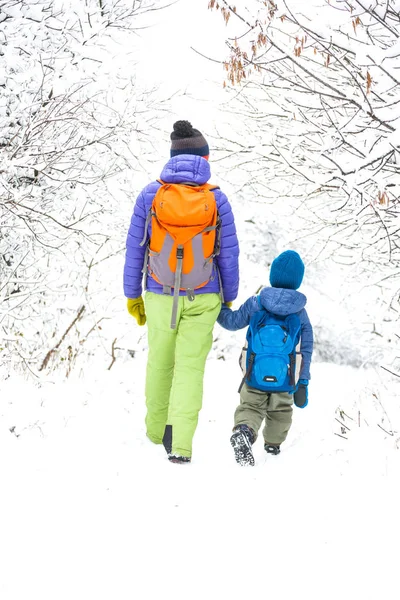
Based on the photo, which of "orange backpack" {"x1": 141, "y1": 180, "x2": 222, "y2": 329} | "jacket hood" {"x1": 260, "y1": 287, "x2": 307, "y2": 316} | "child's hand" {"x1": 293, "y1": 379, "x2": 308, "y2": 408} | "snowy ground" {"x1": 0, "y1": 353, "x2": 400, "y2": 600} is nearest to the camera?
"snowy ground" {"x1": 0, "y1": 353, "x2": 400, "y2": 600}

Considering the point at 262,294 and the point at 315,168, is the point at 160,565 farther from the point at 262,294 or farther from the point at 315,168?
the point at 315,168

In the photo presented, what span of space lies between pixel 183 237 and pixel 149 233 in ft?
1.02

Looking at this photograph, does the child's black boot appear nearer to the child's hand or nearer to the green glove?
the child's hand

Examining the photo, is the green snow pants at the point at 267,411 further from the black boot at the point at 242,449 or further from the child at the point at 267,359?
the black boot at the point at 242,449

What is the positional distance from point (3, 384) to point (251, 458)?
2480 millimetres

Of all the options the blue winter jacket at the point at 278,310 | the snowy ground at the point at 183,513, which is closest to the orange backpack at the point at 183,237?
the blue winter jacket at the point at 278,310

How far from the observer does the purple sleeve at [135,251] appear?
370 centimetres

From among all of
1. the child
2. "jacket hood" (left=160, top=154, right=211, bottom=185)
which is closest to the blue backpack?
the child

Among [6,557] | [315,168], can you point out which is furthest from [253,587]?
[315,168]

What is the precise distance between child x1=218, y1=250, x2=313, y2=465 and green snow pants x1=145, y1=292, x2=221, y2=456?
0.88ft

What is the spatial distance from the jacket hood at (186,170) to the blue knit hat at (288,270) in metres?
0.83

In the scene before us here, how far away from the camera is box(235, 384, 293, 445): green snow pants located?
3.96 meters

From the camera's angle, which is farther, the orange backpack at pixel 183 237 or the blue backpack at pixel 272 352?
the blue backpack at pixel 272 352

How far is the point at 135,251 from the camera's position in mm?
3758
